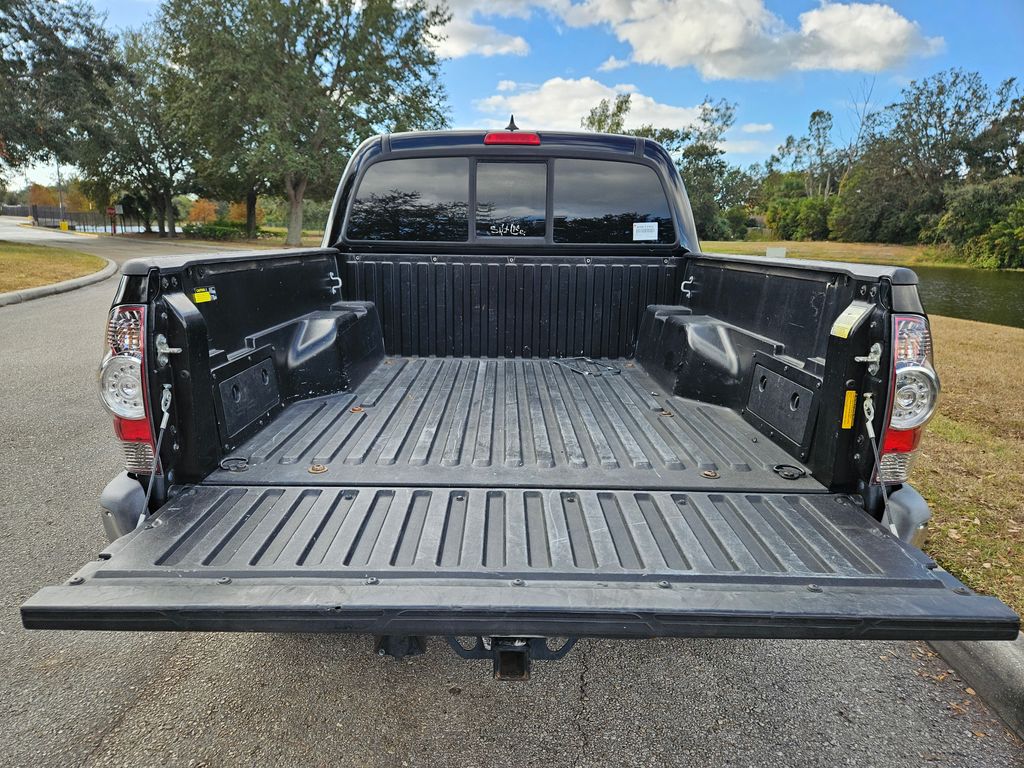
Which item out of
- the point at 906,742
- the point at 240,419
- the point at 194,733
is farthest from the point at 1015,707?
the point at 240,419

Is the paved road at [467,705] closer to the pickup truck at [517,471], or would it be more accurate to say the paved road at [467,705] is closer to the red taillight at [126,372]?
the pickup truck at [517,471]

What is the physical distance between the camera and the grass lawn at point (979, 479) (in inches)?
125

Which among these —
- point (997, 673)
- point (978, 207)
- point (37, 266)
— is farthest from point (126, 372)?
point (978, 207)

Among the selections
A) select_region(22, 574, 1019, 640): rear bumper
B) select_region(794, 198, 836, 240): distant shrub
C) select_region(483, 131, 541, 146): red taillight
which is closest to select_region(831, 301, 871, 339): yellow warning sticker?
select_region(22, 574, 1019, 640): rear bumper

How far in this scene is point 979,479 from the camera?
4195 mm

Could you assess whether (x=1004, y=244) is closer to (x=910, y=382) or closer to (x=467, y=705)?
(x=910, y=382)

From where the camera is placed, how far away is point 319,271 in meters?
3.71

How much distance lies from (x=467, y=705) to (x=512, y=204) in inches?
118

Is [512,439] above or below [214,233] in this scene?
below

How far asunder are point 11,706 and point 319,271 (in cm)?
244

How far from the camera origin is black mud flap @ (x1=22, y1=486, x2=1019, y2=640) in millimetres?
1559

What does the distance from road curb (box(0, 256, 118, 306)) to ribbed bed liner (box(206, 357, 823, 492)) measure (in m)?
12.0

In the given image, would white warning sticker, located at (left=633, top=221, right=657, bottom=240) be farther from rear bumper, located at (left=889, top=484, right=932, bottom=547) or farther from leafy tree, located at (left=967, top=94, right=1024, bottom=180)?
leafy tree, located at (left=967, top=94, right=1024, bottom=180)

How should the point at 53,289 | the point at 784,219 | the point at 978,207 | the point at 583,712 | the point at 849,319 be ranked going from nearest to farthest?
1. the point at 849,319
2. the point at 583,712
3. the point at 53,289
4. the point at 978,207
5. the point at 784,219
